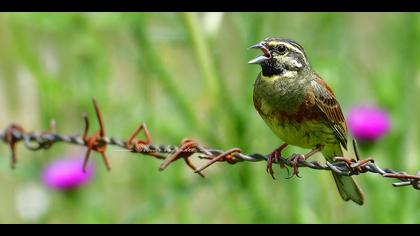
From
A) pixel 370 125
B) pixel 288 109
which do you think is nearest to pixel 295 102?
pixel 288 109

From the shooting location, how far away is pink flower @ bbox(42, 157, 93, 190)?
5.97m

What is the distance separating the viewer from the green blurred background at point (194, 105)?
16.7 ft

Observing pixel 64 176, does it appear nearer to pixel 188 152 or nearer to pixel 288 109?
pixel 288 109

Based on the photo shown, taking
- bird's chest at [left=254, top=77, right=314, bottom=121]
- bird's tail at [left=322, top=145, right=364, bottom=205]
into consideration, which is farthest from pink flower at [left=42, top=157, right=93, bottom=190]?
bird's tail at [left=322, top=145, right=364, bottom=205]

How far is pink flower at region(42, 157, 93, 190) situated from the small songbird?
2.32 metres

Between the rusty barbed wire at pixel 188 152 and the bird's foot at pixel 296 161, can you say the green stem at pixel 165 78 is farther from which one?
the bird's foot at pixel 296 161

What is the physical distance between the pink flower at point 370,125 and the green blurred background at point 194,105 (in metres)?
0.08

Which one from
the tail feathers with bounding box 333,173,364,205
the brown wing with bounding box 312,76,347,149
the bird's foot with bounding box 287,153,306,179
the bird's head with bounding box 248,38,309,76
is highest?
the bird's head with bounding box 248,38,309,76

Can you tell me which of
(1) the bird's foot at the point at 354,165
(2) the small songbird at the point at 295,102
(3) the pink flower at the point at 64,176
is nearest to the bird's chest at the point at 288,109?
(2) the small songbird at the point at 295,102

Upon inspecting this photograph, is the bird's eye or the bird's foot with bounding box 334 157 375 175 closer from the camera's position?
the bird's foot with bounding box 334 157 375 175

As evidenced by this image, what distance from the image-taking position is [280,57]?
4055 millimetres

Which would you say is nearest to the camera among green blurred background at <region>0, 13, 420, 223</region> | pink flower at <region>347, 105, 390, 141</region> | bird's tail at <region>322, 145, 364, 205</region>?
bird's tail at <region>322, 145, 364, 205</region>

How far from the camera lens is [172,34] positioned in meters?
5.16

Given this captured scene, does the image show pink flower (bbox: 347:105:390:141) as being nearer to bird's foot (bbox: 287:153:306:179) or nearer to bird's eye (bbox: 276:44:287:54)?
bird's eye (bbox: 276:44:287:54)
